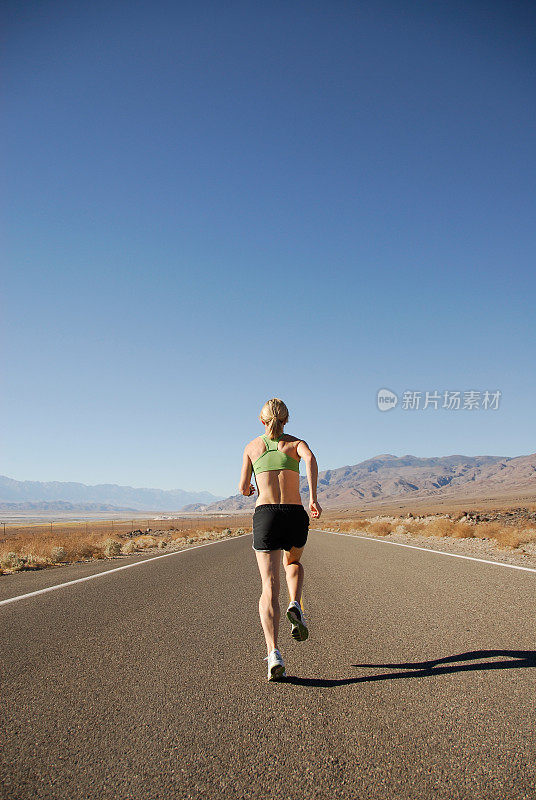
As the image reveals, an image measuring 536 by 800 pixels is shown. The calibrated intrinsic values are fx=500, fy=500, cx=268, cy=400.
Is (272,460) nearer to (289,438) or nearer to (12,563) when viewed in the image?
(289,438)

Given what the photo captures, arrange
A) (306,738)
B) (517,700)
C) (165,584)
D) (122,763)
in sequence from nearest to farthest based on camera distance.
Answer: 1. (122,763)
2. (306,738)
3. (517,700)
4. (165,584)

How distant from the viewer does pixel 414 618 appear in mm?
5516

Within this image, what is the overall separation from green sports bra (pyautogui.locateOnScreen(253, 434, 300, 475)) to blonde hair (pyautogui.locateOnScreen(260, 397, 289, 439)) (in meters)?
0.07

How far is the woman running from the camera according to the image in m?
3.68

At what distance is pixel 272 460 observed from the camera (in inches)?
155

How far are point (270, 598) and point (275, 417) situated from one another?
135 cm

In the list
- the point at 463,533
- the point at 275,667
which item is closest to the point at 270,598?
the point at 275,667

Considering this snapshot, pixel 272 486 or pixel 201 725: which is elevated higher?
pixel 272 486

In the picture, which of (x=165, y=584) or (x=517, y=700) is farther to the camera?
(x=165, y=584)

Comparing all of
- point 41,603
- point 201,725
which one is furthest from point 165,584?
point 201,725

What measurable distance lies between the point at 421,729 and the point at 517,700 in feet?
2.85

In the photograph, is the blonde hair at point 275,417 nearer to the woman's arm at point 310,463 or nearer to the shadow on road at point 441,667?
the woman's arm at point 310,463

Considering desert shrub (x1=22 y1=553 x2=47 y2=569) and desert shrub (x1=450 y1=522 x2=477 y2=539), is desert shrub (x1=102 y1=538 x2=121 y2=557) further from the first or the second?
desert shrub (x1=450 y1=522 x2=477 y2=539)

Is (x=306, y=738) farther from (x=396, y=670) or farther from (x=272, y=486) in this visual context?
(x=272, y=486)
